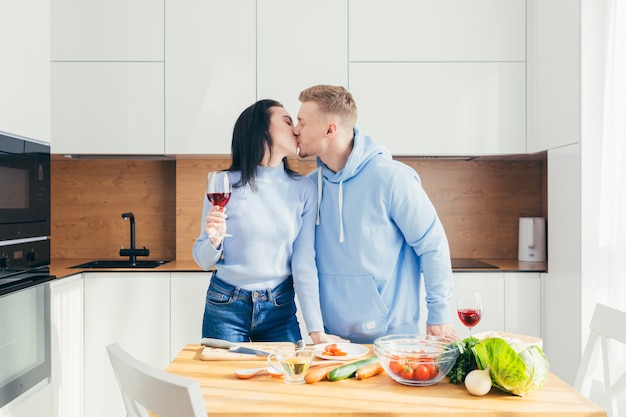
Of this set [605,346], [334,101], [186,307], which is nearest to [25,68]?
[334,101]

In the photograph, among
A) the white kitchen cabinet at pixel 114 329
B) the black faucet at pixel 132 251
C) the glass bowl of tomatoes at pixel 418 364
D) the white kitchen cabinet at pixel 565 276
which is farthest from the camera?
the black faucet at pixel 132 251

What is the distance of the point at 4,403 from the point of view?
88.0 inches

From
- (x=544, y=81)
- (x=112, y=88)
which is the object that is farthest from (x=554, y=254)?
(x=112, y=88)

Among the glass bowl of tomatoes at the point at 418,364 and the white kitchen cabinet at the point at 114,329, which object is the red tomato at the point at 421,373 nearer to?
the glass bowl of tomatoes at the point at 418,364

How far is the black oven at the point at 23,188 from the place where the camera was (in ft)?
7.22

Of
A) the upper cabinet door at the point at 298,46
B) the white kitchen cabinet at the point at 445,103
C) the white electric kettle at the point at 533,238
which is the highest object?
the upper cabinet door at the point at 298,46

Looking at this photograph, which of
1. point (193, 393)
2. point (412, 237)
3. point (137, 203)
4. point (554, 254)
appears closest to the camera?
point (193, 393)

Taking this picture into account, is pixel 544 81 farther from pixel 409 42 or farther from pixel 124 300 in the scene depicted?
pixel 124 300

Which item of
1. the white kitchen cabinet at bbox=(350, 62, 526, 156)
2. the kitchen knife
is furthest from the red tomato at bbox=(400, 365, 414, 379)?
the white kitchen cabinet at bbox=(350, 62, 526, 156)

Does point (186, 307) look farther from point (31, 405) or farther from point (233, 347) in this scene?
point (233, 347)

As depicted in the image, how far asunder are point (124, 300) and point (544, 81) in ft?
8.17

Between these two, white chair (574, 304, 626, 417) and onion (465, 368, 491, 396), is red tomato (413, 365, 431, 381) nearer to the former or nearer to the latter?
onion (465, 368, 491, 396)

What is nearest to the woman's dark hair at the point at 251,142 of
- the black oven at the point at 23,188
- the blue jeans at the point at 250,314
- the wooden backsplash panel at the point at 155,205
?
the blue jeans at the point at 250,314

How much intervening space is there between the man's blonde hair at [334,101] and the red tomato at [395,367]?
1.08 m
